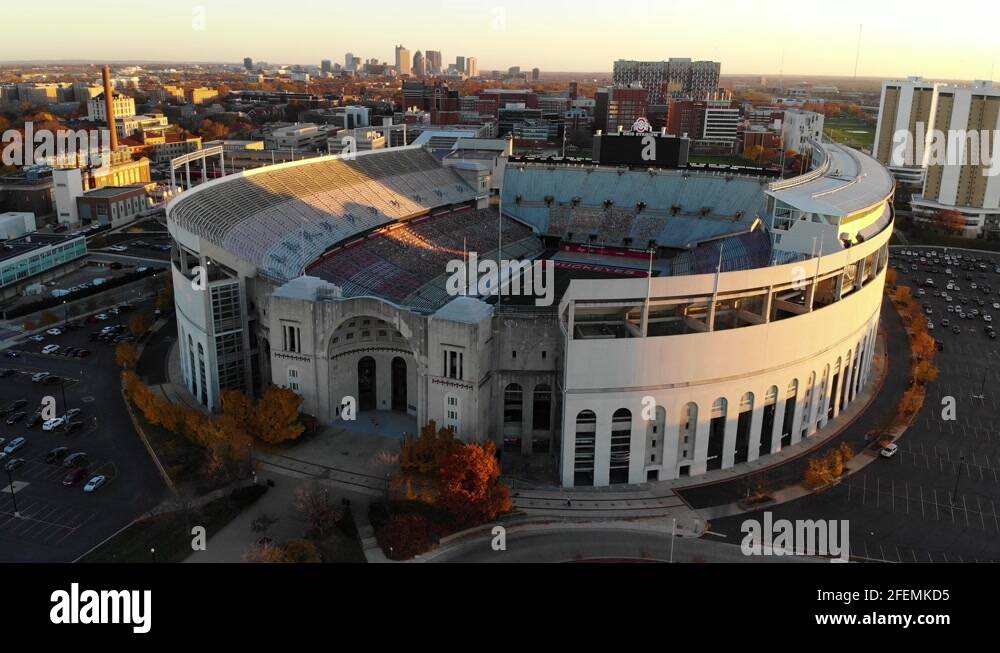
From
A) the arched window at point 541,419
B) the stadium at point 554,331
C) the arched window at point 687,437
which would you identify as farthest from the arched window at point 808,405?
the arched window at point 541,419

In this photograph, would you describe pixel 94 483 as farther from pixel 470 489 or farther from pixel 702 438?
pixel 702 438

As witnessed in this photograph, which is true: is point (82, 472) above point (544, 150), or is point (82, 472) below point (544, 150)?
→ below

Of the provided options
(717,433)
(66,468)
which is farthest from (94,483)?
(717,433)

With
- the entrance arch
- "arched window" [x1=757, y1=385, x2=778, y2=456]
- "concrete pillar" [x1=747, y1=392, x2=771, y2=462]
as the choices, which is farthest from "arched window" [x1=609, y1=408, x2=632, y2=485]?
the entrance arch

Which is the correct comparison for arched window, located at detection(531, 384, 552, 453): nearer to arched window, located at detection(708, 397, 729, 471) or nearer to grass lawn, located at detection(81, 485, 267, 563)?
arched window, located at detection(708, 397, 729, 471)

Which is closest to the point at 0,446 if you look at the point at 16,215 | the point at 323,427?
the point at 323,427

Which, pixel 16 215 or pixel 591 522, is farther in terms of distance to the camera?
pixel 16 215

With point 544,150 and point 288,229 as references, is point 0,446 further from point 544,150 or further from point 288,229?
point 544,150

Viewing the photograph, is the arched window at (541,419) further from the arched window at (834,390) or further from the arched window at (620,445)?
the arched window at (834,390)
